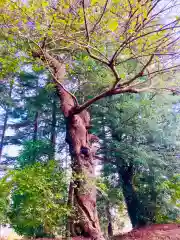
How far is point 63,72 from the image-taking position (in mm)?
5035

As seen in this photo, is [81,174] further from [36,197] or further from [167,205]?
[167,205]

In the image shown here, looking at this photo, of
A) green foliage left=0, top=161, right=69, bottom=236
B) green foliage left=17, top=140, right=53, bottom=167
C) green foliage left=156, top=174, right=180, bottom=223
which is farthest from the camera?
green foliage left=17, top=140, right=53, bottom=167

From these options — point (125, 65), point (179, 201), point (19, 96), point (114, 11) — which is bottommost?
point (179, 201)

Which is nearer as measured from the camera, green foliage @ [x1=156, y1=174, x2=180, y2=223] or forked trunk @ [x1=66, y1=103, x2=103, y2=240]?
forked trunk @ [x1=66, y1=103, x2=103, y2=240]

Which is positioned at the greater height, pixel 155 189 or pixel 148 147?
pixel 148 147

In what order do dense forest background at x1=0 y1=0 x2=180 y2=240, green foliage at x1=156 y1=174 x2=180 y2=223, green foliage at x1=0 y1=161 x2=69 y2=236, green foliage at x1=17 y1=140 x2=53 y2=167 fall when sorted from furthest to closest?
green foliage at x1=17 y1=140 x2=53 y2=167
green foliage at x1=156 y1=174 x2=180 y2=223
green foliage at x1=0 y1=161 x2=69 y2=236
dense forest background at x1=0 y1=0 x2=180 y2=240

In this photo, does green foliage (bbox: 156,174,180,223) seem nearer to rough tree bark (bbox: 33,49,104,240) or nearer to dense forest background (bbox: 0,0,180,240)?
dense forest background (bbox: 0,0,180,240)

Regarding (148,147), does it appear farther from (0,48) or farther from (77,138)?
(0,48)

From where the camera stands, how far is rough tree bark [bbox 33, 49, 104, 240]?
11.6 ft

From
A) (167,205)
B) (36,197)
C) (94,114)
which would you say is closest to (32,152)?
(94,114)

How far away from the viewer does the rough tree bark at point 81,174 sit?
3.52 m

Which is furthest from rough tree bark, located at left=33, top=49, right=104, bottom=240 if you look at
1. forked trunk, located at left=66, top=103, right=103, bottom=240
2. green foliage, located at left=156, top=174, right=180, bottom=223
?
green foliage, located at left=156, top=174, right=180, bottom=223

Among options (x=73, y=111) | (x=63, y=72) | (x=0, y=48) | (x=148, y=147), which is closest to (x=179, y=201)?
(x=148, y=147)

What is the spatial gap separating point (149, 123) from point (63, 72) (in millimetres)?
2875
